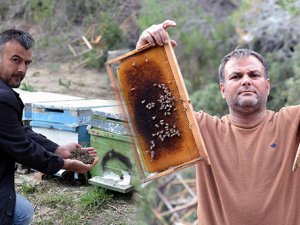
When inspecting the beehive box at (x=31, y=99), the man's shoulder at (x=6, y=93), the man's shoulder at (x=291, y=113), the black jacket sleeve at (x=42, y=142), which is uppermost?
the beehive box at (x=31, y=99)

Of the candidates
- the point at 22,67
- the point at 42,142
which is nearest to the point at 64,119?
the point at 42,142

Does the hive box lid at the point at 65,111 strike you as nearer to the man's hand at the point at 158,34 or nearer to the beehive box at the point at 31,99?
the beehive box at the point at 31,99

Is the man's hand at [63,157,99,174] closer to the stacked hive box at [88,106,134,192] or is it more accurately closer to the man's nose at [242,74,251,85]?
the man's nose at [242,74,251,85]

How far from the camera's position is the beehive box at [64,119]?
4.52 metres

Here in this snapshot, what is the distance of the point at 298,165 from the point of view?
1934mm

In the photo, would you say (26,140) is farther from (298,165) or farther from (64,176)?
(64,176)

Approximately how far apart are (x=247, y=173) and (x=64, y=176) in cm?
306

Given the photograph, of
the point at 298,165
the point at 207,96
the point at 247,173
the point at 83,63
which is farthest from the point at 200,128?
the point at 83,63

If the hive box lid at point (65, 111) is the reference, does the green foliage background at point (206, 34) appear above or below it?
above

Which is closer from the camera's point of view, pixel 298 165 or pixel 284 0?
pixel 298 165

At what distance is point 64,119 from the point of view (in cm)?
456

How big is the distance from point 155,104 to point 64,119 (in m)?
2.49

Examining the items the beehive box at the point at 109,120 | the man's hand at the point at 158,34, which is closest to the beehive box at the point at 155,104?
the man's hand at the point at 158,34

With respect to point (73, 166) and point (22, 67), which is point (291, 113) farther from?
point (22, 67)
